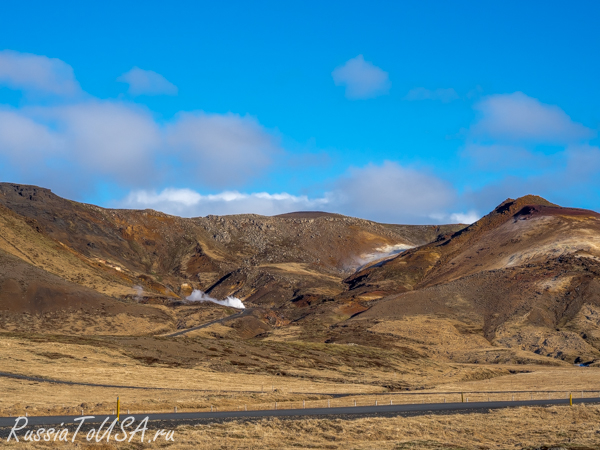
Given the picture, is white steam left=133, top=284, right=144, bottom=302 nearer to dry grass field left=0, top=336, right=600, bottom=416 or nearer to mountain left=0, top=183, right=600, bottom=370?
mountain left=0, top=183, right=600, bottom=370

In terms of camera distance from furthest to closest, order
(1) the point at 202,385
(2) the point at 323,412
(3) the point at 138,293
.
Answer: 1. (3) the point at 138,293
2. (1) the point at 202,385
3. (2) the point at 323,412

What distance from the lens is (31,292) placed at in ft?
421

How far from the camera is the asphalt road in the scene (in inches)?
1331

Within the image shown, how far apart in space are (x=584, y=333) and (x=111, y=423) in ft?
363

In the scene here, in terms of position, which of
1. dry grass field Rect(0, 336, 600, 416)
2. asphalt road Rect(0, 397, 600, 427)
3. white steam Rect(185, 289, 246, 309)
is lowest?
dry grass field Rect(0, 336, 600, 416)

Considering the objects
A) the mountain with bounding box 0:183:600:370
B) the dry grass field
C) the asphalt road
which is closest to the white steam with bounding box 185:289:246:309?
the mountain with bounding box 0:183:600:370

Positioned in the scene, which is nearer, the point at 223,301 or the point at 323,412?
the point at 323,412

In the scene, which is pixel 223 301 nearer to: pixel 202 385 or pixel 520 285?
pixel 520 285

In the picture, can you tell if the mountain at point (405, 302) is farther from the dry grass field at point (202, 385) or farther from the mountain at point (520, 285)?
the dry grass field at point (202, 385)

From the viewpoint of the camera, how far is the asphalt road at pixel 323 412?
3381 centimetres

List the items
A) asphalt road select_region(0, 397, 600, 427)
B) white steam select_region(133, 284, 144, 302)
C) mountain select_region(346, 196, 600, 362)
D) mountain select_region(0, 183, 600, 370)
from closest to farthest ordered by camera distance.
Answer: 1. asphalt road select_region(0, 397, 600, 427)
2. mountain select_region(0, 183, 600, 370)
3. mountain select_region(346, 196, 600, 362)
4. white steam select_region(133, 284, 144, 302)

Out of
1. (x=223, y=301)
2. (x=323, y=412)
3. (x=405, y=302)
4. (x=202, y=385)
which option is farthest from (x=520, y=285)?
(x=323, y=412)

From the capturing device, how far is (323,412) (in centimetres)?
4050

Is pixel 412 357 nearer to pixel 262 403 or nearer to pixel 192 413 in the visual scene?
pixel 262 403
